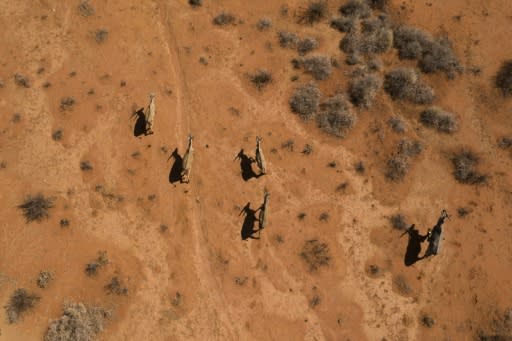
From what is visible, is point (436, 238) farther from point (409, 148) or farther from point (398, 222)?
point (409, 148)

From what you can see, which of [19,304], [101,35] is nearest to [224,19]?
[101,35]

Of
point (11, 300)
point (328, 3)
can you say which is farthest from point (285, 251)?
point (328, 3)

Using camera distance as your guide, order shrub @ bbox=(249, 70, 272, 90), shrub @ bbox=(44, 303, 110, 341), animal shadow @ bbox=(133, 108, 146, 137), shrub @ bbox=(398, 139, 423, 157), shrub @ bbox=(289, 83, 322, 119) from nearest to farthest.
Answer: shrub @ bbox=(44, 303, 110, 341) < shrub @ bbox=(398, 139, 423, 157) < animal shadow @ bbox=(133, 108, 146, 137) < shrub @ bbox=(289, 83, 322, 119) < shrub @ bbox=(249, 70, 272, 90)

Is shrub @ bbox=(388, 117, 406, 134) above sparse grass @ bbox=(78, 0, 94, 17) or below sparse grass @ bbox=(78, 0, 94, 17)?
below

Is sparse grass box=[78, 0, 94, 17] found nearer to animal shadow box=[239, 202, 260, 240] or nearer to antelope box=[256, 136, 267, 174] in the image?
antelope box=[256, 136, 267, 174]

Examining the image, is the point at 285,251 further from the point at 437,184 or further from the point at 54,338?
the point at 54,338

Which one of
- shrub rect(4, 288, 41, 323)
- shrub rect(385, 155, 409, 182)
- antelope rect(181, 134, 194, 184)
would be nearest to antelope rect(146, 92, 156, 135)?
antelope rect(181, 134, 194, 184)
